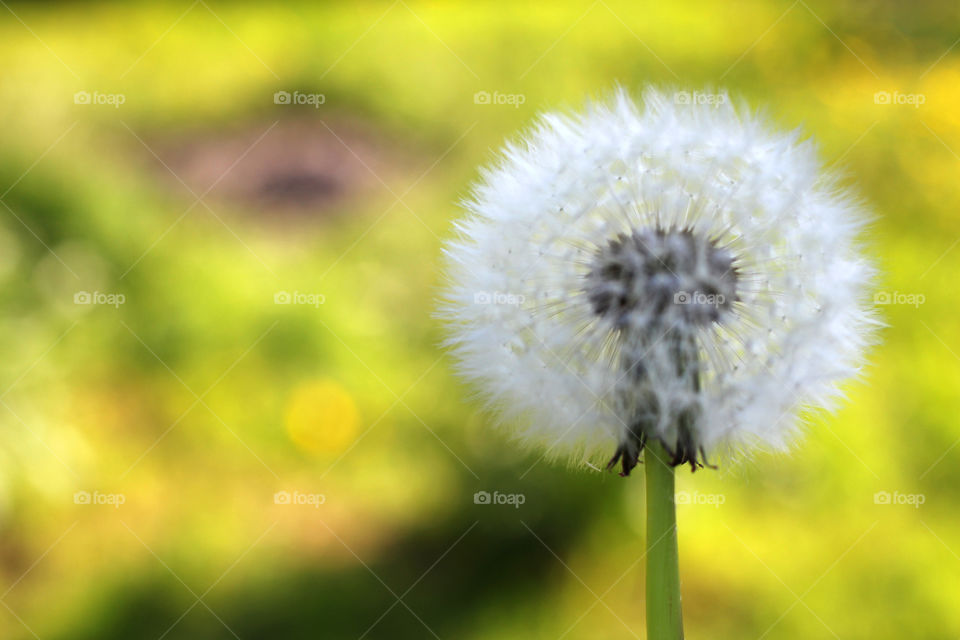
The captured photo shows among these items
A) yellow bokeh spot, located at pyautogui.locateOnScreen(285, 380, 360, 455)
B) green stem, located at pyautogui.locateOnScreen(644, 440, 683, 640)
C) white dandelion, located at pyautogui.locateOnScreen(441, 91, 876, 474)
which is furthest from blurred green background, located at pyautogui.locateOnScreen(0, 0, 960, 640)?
green stem, located at pyautogui.locateOnScreen(644, 440, 683, 640)

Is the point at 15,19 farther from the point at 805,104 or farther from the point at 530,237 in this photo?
the point at 805,104

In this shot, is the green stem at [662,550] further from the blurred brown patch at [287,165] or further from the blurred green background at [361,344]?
the blurred brown patch at [287,165]

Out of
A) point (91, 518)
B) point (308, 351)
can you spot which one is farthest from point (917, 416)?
point (91, 518)

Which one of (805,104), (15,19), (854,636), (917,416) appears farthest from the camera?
(15,19)

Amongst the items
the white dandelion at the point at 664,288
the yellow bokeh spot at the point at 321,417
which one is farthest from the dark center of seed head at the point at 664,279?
the yellow bokeh spot at the point at 321,417

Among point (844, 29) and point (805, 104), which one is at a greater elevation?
point (844, 29)

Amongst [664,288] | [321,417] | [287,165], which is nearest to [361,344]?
[321,417]

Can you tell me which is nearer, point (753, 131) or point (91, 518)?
point (753, 131)
